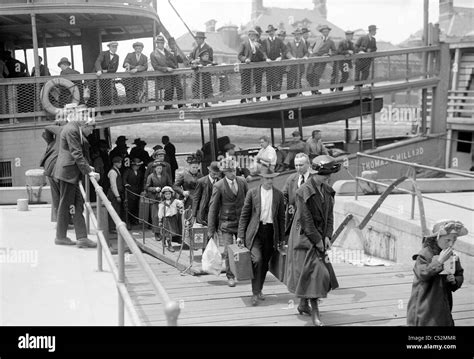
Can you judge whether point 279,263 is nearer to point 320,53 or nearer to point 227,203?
point 227,203

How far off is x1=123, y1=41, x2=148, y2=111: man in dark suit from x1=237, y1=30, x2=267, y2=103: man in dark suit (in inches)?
89.1

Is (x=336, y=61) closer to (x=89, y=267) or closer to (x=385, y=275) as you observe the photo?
(x=385, y=275)

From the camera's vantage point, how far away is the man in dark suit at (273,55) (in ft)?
50.2

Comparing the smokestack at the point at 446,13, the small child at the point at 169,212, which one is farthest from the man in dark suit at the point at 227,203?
the smokestack at the point at 446,13

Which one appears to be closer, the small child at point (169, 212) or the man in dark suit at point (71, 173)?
the man in dark suit at point (71, 173)

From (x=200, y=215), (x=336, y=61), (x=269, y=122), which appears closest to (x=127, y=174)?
(x=200, y=215)

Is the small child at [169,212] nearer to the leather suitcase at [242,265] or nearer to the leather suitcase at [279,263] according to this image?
the leather suitcase at [279,263]

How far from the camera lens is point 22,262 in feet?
23.8

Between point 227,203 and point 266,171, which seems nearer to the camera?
point 266,171

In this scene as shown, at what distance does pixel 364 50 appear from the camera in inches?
661

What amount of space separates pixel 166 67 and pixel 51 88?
238 centimetres

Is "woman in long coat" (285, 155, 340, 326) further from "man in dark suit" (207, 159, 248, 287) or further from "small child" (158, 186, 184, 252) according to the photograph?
"small child" (158, 186, 184, 252)

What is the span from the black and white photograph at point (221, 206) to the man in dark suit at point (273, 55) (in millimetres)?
31

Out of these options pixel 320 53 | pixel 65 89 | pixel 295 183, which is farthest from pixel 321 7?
pixel 295 183
